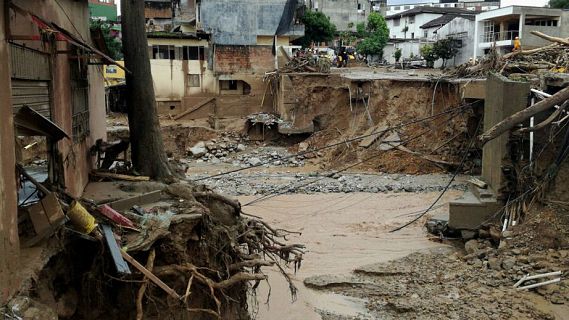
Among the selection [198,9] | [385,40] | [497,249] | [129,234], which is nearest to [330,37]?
[385,40]

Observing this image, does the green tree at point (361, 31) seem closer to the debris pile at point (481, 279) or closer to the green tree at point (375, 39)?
the green tree at point (375, 39)

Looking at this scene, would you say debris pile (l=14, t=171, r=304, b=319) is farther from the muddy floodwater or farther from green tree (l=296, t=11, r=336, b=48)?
green tree (l=296, t=11, r=336, b=48)

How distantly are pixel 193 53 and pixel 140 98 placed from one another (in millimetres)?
28825

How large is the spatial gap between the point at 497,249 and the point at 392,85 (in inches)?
733

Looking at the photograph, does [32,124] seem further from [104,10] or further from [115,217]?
[104,10]

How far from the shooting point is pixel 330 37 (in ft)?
186

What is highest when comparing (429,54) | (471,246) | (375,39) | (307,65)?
(375,39)

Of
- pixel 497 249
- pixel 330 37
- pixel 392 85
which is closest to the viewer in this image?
pixel 497 249

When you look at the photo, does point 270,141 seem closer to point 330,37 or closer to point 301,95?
point 301,95

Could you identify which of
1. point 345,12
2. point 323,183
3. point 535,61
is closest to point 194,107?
→ point 323,183

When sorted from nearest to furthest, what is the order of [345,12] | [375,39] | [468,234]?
[468,234] < [375,39] < [345,12]

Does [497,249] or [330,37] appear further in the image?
[330,37]

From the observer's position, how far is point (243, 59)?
40.1 meters

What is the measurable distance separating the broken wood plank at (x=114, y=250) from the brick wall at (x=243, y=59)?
1299 inches
